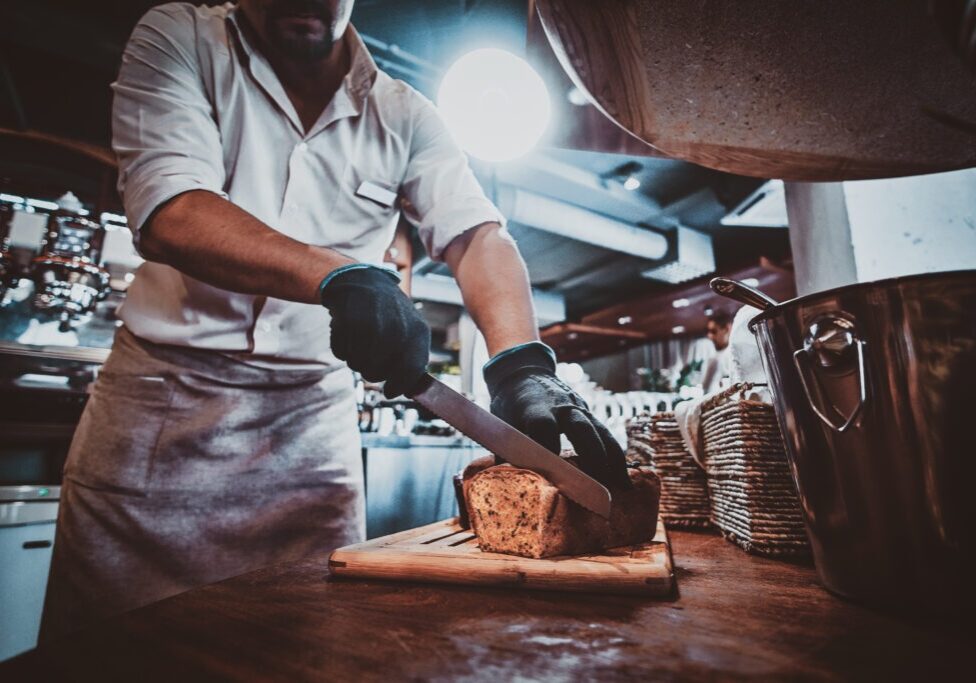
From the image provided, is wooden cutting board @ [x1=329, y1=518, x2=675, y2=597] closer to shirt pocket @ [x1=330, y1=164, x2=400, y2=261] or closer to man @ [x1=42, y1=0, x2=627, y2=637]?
man @ [x1=42, y1=0, x2=627, y2=637]

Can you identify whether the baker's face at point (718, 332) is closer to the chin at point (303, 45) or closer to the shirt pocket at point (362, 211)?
the shirt pocket at point (362, 211)

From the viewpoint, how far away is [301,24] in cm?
119

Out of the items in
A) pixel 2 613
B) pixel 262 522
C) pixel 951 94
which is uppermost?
pixel 951 94

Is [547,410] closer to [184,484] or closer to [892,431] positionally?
[892,431]

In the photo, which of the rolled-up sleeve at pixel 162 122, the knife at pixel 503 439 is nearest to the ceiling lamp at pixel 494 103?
the rolled-up sleeve at pixel 162 122

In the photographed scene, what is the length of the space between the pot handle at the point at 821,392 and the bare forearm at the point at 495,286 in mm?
652

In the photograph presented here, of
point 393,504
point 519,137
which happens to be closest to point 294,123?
point 519,137

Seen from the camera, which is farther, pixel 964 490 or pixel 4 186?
pixel 4 186

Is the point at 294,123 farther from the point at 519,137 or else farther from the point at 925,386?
the point at 519,137

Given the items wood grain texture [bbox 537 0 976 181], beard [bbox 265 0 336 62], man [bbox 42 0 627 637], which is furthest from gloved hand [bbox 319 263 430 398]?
beard [bbox 265 0 336 62]

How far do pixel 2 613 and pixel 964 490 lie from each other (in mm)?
3303

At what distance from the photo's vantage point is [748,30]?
63cm

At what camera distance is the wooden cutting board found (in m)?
0.61

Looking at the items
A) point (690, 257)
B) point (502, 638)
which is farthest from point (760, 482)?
point (690, 257)
